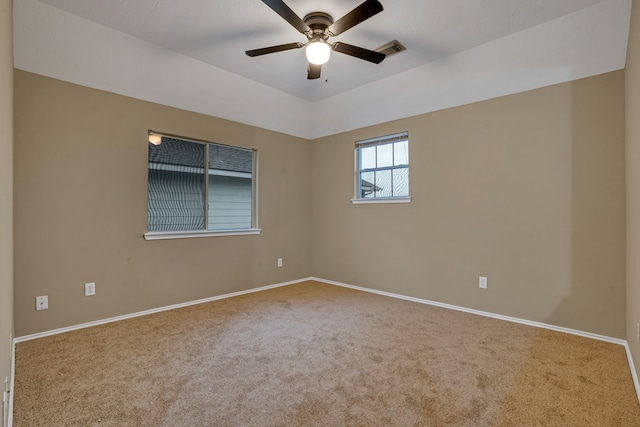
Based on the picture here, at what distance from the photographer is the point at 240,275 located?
4105 mm

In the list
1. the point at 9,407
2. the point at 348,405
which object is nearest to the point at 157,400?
the point at 9,407

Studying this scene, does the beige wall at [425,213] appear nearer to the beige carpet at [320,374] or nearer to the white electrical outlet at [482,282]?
the white electrical outlet at [482,282]

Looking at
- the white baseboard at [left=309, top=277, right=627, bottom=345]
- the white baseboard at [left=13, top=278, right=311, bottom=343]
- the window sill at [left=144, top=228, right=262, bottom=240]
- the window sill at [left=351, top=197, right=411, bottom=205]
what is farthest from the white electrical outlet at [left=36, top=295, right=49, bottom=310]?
the window sill at [left=351, top=197, right=411, bottom=205]

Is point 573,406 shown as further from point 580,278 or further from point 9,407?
point 9,407

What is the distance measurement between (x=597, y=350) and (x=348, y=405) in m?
2.11

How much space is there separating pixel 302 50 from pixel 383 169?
178 cm

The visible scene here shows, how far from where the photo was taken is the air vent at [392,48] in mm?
2970

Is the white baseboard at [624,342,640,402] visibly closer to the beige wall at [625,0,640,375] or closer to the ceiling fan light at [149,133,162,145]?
the beige wall at [625,0,640,375]

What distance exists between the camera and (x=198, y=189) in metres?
3.74

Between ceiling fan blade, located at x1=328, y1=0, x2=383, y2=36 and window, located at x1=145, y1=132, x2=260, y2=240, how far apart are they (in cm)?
217

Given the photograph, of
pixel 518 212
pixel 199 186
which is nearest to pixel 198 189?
pixel 199 186

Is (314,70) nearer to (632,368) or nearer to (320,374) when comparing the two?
(320,374)

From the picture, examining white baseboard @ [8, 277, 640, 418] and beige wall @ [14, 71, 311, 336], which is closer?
white baseboard @ [8, 277, 640, 418]

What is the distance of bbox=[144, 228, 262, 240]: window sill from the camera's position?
3.32 m
